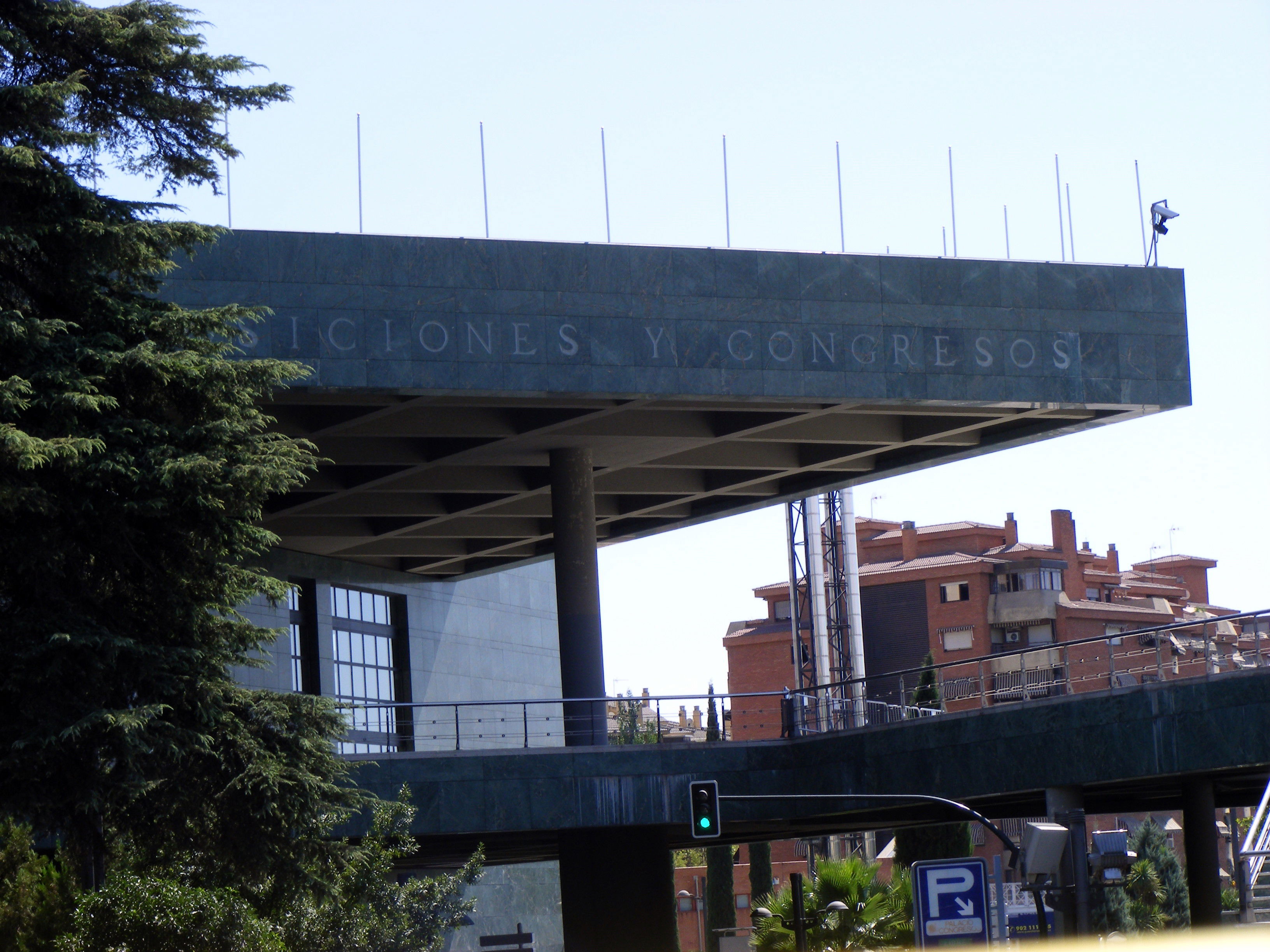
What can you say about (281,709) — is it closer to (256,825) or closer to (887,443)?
(256,825)

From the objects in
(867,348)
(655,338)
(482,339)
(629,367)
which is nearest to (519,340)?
(482,339)

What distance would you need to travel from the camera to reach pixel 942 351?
98.1 feet

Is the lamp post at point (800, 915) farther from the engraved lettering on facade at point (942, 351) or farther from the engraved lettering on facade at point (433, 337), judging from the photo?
the engraved lettering on facade at point (433, 337)

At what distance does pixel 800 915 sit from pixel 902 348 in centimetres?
1025

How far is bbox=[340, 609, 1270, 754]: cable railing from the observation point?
24.3 m

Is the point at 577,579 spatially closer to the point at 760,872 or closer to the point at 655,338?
the point at 655,338

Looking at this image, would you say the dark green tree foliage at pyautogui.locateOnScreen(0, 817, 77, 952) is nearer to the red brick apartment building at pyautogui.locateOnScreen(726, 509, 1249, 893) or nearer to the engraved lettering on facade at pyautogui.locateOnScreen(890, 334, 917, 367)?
the engraved lettering on facade at pyautogui.locateOnScreen(890, 334, 917, 367)

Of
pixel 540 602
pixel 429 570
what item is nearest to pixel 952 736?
pixel 429 570

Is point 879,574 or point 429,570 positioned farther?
point 879,574

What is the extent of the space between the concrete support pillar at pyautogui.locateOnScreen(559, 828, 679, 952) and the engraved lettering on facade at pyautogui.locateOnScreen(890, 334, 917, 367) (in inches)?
387

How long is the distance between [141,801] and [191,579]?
2.60 metres

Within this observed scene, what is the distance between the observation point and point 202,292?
26.8m

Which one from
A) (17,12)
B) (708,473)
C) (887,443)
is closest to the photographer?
(17,12)

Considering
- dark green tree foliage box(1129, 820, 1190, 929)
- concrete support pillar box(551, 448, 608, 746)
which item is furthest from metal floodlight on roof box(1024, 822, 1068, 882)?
dark green tree foliage box(1129, 820, 1190, 929)
